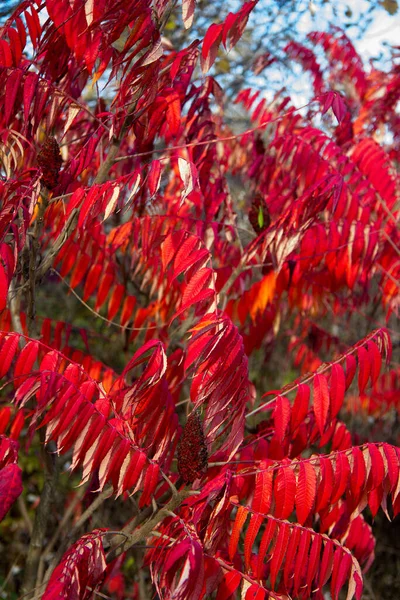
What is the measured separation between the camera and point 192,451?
1969 mm

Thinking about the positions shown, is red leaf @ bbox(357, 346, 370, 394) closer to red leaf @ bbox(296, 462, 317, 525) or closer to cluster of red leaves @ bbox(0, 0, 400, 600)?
cluster of red leaves @ bbox(0, 0, 400, 600)

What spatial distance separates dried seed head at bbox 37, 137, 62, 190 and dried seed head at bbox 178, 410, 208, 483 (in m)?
1.03

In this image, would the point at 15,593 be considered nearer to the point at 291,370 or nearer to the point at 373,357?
the point at 373,357

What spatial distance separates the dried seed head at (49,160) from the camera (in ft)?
7.41

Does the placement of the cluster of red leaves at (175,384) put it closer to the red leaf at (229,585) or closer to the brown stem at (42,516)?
the red leaf at (229,585)

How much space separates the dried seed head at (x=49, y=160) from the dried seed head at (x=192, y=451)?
1029 millimetres

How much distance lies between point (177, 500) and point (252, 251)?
48.6 inches

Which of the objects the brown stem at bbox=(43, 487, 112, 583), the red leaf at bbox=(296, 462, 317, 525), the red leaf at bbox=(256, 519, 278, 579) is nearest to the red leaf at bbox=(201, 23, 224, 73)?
the red leaf at bbox=(296, 462, 317, 525)

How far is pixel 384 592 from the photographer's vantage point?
17.4 feet

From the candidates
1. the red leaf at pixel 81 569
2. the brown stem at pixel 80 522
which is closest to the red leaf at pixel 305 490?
the red leaf at pixel 81 569

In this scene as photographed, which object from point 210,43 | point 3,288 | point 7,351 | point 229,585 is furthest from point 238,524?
point 210,43

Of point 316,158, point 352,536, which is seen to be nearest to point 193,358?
point 352,536

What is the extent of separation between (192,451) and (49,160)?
1163 mm

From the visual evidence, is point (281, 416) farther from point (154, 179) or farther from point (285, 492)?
point (154, 179)
